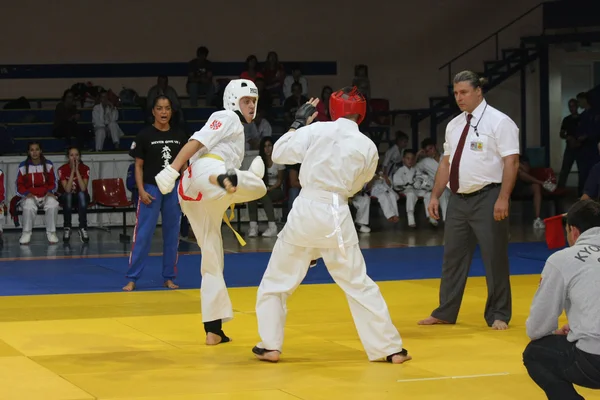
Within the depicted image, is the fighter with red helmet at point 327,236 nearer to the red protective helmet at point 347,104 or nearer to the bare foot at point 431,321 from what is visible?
the red protective helmet at point 347,104

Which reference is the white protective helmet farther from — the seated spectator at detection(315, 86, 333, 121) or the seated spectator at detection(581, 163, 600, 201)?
the seated spectator at detection(315, 86, 333, 121)

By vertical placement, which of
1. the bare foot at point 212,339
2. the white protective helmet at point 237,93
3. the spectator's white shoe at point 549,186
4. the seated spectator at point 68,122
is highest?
the seated spectator at point 68,122

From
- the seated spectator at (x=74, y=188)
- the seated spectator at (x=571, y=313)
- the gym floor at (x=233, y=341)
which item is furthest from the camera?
the seated spectator at (x=74, y=188)

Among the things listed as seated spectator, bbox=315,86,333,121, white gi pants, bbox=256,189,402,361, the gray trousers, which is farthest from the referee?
seated spectator, bbox=315,86,333,121

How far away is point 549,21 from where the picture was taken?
70.3 feet

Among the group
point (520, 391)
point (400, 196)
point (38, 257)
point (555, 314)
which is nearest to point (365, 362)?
point (520, 391)

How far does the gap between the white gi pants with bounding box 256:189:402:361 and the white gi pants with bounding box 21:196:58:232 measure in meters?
8.33

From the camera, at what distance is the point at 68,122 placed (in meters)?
18.0

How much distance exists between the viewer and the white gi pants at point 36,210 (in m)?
14.0

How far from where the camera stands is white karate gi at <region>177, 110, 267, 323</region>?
6.68 metres

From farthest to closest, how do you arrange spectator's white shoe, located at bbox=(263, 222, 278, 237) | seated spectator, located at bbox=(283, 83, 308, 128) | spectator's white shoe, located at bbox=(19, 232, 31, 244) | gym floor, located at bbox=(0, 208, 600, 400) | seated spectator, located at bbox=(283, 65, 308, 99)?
1. seated spectator, located at bbox=(283, 65, 308, 99)
2. seated spectator, located at bbox=(283, 83, 308, 128)
3. spectator's white shoe, located at bbox=(263, 222, 278, 237)
4. spectator's white shoe, located at bbox=(19, 232, 31, 244)
5. gym floor, located at bbox=(0, 208, 600, 400)

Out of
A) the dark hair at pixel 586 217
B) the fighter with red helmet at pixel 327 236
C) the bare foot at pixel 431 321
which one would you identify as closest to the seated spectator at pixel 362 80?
the bare foot at pixel 431 321

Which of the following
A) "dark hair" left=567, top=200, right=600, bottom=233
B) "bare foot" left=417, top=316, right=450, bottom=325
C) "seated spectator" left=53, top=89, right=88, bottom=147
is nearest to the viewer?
"dark hair" left=567, top=200, right=600, bottom=233

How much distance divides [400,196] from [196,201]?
955 cm
